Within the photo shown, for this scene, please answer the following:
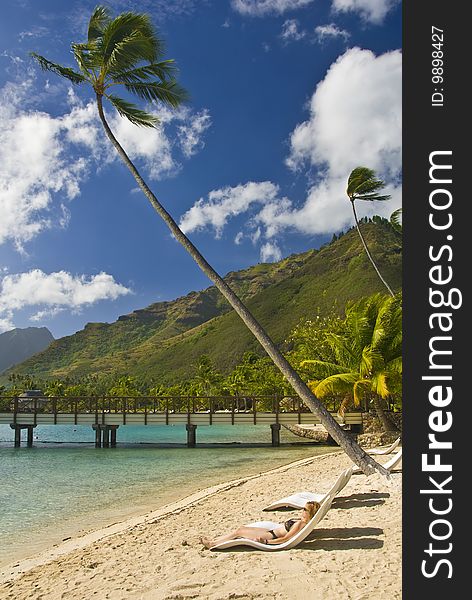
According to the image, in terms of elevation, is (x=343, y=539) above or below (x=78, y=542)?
above

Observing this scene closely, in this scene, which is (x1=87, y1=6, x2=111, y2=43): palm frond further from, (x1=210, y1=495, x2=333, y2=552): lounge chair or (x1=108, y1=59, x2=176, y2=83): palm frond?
(x1=210, y1=495, x2=333, y2=552): lounge chair

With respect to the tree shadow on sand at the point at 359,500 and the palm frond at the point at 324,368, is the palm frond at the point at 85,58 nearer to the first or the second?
the tree shadow on sand at the point at 359,500

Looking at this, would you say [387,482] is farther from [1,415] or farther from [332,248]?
[332,248]

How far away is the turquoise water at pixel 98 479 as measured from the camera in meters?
10.8

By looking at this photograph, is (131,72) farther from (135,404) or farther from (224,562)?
(135,404)

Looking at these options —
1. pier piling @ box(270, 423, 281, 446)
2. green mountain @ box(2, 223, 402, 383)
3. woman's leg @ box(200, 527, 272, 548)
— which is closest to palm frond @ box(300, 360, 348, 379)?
pier piling @ box(270, 423, 281, 446)

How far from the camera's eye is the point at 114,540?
27.1ft

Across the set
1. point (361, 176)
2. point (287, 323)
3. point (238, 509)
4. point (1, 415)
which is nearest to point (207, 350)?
point (287, 323)

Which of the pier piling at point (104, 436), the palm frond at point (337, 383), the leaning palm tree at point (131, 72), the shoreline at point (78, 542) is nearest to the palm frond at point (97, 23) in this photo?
the leaning palm tree at point (131, 72)

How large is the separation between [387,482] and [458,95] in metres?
7.51

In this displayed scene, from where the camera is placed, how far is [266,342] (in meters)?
10.9

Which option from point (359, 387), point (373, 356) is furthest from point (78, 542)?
point (359, 387)

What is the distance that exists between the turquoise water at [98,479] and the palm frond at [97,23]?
10390 mm

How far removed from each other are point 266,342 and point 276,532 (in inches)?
185
